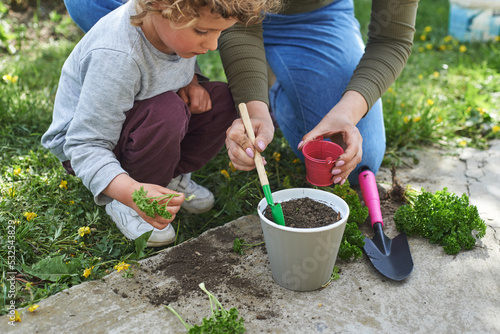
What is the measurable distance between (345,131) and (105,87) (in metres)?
0.81

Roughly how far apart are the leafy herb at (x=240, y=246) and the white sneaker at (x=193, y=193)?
32cm

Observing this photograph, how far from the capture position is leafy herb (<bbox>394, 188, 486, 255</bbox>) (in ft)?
5.55

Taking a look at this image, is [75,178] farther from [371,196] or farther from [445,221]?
[445,221]

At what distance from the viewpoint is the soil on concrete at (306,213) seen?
1.47 meters

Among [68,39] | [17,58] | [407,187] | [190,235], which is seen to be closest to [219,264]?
[190,235]

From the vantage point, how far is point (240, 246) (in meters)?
1.70

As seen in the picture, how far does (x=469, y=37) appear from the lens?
389cm

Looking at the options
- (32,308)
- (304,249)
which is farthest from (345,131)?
(32,308)

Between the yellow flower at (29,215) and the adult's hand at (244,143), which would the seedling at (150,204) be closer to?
the adult's hand at (244,143)

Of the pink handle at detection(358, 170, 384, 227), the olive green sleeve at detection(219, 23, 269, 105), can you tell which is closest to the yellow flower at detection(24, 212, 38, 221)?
the olive green sleeve at detection(219, 23, 269, 105)

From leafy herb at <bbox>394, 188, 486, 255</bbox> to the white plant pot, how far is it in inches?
16.2

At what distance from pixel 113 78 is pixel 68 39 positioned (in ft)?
8.39

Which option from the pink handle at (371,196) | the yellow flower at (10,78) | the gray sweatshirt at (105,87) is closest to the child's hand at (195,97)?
the gray sweatshirt at (105,87)

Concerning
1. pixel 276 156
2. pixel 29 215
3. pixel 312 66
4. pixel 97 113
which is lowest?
pixel 276 156
